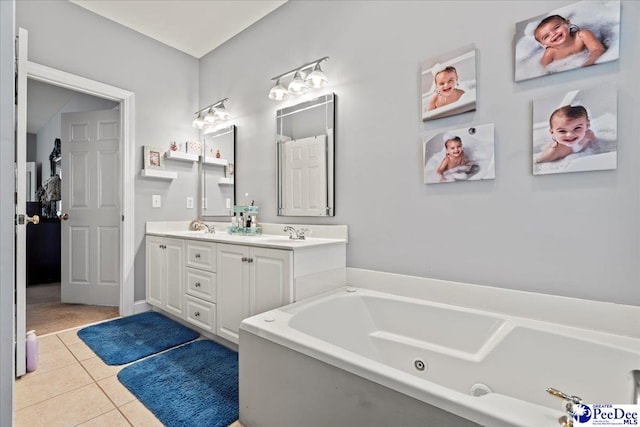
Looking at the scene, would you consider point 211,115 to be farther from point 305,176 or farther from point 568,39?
point 568,39

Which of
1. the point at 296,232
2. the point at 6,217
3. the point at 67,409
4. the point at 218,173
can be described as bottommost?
the point at 67,409

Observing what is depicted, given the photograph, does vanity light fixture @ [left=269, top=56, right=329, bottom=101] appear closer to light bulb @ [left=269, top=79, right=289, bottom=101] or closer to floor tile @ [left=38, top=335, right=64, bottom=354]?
light bulb @ [left=269, top=79, right=289, bottom=101]

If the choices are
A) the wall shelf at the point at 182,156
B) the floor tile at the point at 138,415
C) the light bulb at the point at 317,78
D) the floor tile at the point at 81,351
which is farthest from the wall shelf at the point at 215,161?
the floor tile at the point at 138,415

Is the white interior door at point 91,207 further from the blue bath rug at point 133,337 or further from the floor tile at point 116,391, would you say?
the floor tile at point 116,391

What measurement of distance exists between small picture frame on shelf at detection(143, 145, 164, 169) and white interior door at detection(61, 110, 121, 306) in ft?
1.98

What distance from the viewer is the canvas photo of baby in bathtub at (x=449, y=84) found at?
1.64 m

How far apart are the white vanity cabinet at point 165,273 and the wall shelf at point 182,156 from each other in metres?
0.84

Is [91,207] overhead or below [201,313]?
overhead

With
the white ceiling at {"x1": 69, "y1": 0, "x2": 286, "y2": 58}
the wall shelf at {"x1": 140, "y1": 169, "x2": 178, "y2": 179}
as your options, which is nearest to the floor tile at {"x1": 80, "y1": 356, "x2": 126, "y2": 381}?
the wall shelf at {"x1": 140, "y1": 169, "x2": 178, "y2": 179}

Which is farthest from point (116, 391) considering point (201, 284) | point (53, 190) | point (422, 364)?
point (53, 190)

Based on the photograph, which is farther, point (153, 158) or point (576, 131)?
point (153, 158)

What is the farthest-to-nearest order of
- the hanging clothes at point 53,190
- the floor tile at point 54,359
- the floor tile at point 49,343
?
the hanging clothes at point 53,190
the floor tile at point 49,343
the floor tile at point 54,359

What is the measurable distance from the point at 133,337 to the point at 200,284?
0.65 meters

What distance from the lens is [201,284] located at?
2.37 m
